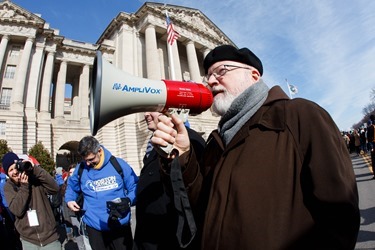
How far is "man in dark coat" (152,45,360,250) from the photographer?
112cm

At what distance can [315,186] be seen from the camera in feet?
3.75

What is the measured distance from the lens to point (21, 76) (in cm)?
2672

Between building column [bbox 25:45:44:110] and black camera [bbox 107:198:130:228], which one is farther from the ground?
building column [bbox 25:45:44:110]

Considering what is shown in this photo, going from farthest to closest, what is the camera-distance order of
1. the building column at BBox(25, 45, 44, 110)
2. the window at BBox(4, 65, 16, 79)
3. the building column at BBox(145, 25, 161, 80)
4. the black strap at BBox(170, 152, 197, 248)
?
the building column at BBox(145, 25, 161, 80) → the window at BBox(4, 65, 16, 79) → the building column at BBox(25, 45, 44, 110) → the black strap at BBox(170, 152, 197, 248)

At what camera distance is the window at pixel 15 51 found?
28.6m

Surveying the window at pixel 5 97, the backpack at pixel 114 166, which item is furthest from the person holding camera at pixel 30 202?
the window at pixel 5 97

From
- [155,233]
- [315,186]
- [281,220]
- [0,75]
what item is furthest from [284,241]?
[0,75]

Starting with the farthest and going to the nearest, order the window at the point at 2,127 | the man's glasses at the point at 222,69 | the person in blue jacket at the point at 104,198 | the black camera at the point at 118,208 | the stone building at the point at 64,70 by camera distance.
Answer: the stone building at the point at 64,70
the window at the point at 2,127
the person in blue jacket at the point at 104,198
the black camera at the point at 118,208
the man's glasses at the point at 222,69

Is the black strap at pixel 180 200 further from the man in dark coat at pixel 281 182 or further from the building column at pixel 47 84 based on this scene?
the building column at pixel 47 84

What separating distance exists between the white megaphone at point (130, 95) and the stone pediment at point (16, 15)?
106ft

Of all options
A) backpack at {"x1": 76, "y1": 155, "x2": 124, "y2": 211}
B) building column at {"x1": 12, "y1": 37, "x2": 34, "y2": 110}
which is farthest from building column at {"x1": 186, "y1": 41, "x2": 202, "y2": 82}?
backpack at {"x1": 76, "y1": 155, "x2": 124, "y2": 211}

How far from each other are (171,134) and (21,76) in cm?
3073

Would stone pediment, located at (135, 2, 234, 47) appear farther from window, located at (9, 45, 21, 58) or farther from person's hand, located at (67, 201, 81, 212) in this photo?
person's hand, located at (67, 201, 81, 212)

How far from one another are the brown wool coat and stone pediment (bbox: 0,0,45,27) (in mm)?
33204
